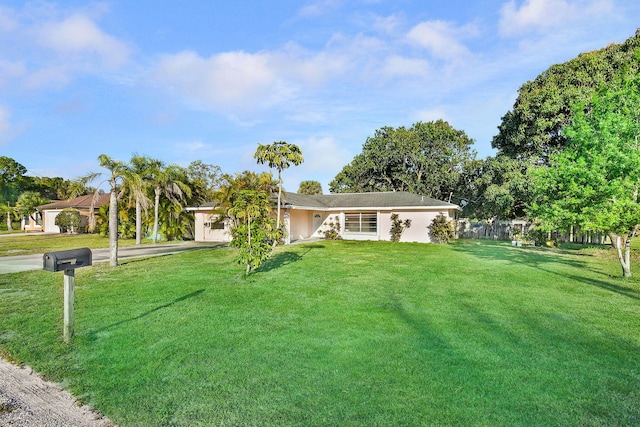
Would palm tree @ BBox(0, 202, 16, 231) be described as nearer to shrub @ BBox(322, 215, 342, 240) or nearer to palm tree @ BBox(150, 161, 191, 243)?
palm tree @ BBox(150, 161, 191, 243)

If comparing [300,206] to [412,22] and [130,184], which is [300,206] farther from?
[412,22]

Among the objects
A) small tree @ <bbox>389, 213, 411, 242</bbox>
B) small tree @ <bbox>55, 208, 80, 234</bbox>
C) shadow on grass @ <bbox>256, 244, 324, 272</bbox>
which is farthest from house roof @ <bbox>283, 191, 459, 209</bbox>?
small tree @ <bbox>55, 208, 80, 234</bbox>

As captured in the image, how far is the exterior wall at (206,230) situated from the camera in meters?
21.9

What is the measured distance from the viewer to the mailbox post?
4.14 meters

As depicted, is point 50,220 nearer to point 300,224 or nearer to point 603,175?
point 300,224

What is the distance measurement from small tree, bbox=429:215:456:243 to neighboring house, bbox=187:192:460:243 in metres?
0.48

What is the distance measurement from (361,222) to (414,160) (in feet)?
44.3

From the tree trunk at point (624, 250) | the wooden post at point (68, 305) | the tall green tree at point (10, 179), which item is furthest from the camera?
the tall green tree at point (10, 179)

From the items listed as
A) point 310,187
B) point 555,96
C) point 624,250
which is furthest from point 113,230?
point 310,187

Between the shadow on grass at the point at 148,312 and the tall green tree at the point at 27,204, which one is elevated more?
the tall green tree at the point at 27,204

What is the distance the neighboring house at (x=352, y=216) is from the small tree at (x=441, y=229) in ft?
1.59

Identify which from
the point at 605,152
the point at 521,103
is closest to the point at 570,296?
the point at 605,152

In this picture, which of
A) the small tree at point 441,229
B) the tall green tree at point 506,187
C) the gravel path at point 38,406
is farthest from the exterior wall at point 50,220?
the tall green tree at point 506,187

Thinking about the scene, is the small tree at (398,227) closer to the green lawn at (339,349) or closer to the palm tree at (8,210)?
the green lawn at (339,349)
